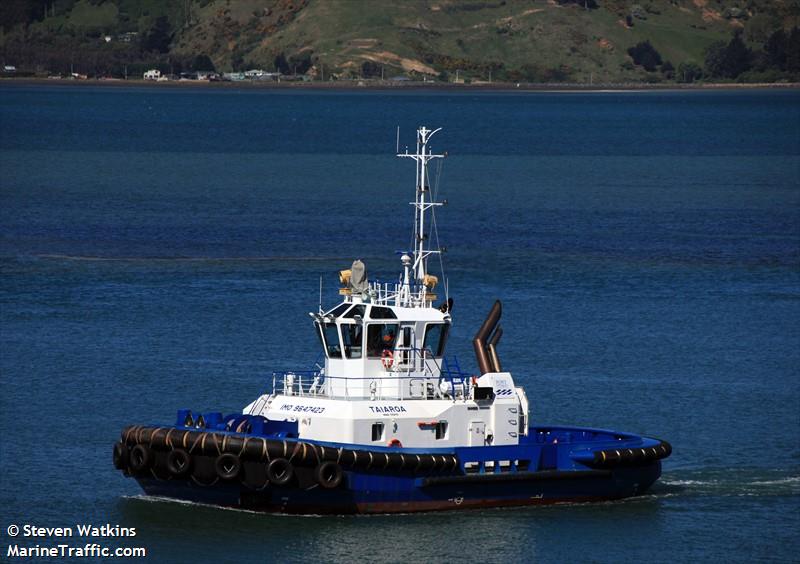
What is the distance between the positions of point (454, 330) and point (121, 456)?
2073cm

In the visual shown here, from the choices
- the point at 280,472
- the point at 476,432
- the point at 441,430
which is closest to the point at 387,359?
the point at 441,430

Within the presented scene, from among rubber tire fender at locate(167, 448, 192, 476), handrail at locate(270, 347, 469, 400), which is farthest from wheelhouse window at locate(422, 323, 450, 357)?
rubber tire fender at locate(167, 448, 192, 476)

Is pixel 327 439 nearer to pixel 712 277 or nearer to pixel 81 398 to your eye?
pixel 81 398

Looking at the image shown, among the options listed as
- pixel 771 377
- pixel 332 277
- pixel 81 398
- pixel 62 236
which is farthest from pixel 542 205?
pixel 81 398

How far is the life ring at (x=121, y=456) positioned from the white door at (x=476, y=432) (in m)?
6.89

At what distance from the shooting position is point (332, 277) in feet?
216

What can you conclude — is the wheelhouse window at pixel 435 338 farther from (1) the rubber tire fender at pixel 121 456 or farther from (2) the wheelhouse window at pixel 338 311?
(1) the rubber tire fender at pixel 121 456

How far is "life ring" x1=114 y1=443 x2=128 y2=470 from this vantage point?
3553 centimetres

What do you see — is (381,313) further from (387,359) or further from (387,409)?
(387,409)

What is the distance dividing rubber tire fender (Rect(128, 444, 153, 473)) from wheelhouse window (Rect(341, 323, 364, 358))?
4.53 metres

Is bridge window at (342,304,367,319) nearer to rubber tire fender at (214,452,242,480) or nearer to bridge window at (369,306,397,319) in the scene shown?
bridge window at (369,306,397,319)

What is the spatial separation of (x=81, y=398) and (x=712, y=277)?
104ft

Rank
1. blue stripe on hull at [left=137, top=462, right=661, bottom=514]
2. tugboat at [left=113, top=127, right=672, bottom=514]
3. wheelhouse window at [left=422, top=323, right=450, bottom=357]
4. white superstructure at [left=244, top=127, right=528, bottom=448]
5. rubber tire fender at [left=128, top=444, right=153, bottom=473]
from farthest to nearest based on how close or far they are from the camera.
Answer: wheelhouse window at [left=422, top=323, right=450, bottom=357] → white superstructure at [left=244, top=127, right=528, bottom=448] → rubber tire fender at [left=128, top=444, right=153, bottom=473] → blue stripe on hull at [left=137, top=462, right=661, bottom=514] → tugboat at [left=113, top=127, right=672, bottom=514]

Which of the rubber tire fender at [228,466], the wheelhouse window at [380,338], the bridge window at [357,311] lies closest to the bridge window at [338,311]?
the bridge window at [357,311]
